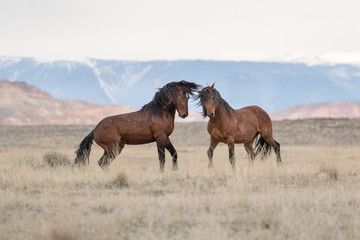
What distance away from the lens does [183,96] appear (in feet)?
39.5

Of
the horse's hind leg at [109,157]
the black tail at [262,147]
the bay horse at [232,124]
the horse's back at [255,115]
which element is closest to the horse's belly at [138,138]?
the horse's hind leg at [109,157]

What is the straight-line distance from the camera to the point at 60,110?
121m

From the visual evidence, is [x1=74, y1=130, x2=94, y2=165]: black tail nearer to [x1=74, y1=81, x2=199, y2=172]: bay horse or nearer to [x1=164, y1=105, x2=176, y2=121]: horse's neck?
[x1=74, y1=81, x2=199, y2=172]: bay horse

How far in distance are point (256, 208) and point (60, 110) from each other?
11610 centimetres

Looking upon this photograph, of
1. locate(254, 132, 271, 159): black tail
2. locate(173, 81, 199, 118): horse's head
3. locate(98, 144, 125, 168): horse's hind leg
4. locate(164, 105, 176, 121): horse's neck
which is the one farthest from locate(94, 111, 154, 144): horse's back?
locate(254, 132, 271, 159): black tail

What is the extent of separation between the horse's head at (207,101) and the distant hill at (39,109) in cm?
9498

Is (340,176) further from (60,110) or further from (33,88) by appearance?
(33,88)

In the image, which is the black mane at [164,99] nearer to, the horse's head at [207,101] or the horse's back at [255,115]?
the horse's head at [207,101]

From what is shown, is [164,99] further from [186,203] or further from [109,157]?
[186,203]

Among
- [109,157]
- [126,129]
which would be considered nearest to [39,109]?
[109,157]

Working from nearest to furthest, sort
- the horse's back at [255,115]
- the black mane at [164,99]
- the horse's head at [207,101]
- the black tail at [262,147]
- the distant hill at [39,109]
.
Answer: the horse's head at [207,101]
the black mane at [164,99]
the horse's back at [255,115]
the black tail at [262,147]
the distant hill at [39,109]

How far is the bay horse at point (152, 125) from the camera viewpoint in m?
11.9

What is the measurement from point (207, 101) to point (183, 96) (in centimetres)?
Answer: 58

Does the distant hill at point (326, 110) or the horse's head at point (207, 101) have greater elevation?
the distant hill at point (326, 110)
